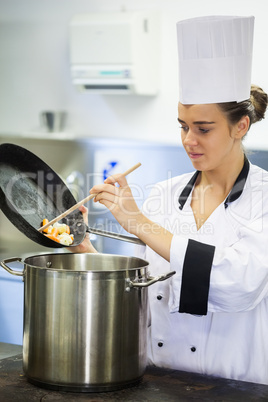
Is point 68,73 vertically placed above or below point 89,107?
above

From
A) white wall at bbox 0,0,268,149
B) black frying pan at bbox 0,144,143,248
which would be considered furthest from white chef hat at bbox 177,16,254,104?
white wall at bbox 0,0,268,149

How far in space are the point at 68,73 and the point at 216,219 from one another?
260 cm

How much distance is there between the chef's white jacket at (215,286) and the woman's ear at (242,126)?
0.42 ft

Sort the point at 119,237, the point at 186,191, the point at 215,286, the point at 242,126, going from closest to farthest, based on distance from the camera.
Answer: the point at 215,286, the point at 119,237, the point at 242,126, the point at 186,191

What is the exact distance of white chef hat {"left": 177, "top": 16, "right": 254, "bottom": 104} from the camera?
1.75 meters

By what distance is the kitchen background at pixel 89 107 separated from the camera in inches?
147

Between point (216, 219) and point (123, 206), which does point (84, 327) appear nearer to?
point (123, 206)

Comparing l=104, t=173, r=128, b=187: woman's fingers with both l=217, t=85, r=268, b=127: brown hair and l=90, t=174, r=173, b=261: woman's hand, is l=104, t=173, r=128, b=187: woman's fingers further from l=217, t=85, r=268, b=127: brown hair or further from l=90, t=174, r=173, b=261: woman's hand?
l=217, t=85, r=268, b=127: brown hair

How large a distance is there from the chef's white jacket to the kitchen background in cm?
177

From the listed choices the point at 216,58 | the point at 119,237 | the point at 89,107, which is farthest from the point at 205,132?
the point at 89,107

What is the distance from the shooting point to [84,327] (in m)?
1.35

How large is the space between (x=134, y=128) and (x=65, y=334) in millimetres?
2752

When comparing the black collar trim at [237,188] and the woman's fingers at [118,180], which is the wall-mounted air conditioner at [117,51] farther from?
the woman's fingers at [118,180]

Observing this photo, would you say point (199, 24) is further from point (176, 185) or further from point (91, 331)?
point (91, 331)
